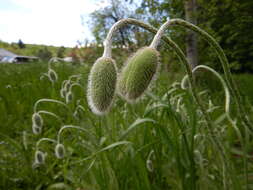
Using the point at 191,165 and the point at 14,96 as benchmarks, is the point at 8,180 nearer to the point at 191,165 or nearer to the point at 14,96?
the point at 191,165

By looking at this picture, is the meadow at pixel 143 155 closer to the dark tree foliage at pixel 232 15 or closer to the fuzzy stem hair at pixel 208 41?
the fuzzy stem hair at pixel 208 41

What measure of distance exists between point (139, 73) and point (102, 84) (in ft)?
0.49

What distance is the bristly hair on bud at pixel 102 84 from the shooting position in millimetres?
892

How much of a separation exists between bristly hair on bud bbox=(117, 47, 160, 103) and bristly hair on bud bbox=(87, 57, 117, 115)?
0.04 m

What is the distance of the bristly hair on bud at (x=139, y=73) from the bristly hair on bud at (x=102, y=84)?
0.13ft

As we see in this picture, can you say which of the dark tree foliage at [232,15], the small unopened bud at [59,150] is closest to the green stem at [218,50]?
the small unopened bud at [59,150]

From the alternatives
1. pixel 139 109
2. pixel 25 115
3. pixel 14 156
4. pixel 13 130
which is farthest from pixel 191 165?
pixel 25 115

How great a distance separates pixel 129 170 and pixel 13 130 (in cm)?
223

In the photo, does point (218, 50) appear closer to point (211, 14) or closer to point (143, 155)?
point (143, 155)

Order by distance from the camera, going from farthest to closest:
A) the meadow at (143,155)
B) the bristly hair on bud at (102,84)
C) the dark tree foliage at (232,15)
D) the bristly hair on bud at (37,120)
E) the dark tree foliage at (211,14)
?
the dark tree foliage at (232,15), the dark tree foliage at (211,14), the bristly hair on bud at (37,120), the meadow at (143,155), the bristly hair on bud at (102,84)

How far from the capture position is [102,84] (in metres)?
0.90

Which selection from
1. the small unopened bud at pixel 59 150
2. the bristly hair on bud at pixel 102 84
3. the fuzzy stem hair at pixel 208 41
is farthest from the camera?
the small unopened bud at pixel 59 150

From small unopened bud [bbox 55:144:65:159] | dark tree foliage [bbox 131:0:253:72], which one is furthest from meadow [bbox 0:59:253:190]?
dark tree foliage [bbox 131:0:253:72]

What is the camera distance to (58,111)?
396cm
